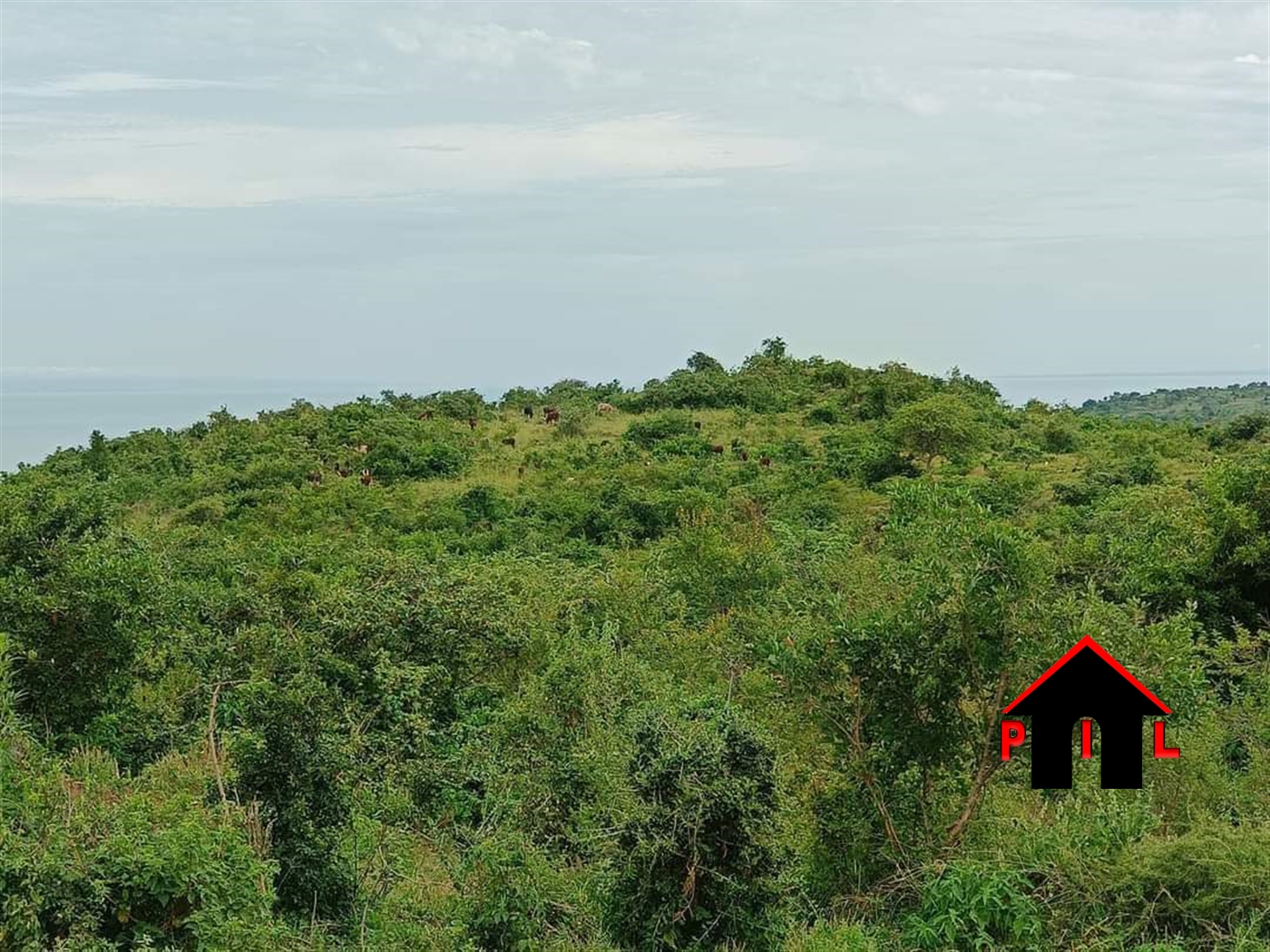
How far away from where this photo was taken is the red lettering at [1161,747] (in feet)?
24.6

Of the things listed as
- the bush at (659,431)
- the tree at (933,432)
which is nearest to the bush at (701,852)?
the tree at (933,432)

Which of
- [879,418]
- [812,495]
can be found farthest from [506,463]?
[879,418]

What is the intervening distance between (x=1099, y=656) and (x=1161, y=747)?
861 millimetres

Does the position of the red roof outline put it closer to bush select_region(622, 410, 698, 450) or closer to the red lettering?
the red lettering

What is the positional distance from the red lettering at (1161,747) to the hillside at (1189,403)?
51.8 metres

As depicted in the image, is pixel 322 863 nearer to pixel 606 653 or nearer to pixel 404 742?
pixel 404 742

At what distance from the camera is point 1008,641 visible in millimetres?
7285

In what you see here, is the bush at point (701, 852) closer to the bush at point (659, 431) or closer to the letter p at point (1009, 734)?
the letter p at point (1009, 734)

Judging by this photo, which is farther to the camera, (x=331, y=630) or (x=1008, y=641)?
(x=331, y=630)

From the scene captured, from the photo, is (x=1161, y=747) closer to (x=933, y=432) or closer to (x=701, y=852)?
(x=701, y=852)

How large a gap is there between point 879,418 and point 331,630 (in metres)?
22.6

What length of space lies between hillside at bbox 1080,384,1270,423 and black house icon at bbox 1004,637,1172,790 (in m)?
52.2

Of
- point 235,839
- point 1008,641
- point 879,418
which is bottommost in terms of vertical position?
point 235,839

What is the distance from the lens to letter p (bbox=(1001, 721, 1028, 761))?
7367mm
